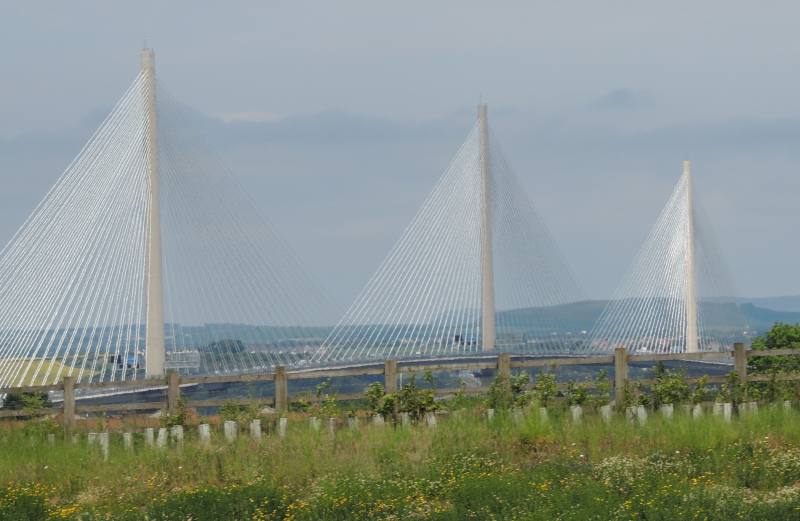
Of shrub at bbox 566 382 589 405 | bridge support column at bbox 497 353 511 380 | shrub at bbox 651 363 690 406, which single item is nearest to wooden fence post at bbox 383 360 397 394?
bridge support column at bbox 497 353 511 380

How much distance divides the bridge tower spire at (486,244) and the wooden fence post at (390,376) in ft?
108

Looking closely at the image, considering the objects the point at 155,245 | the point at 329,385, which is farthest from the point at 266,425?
the point at 155,245

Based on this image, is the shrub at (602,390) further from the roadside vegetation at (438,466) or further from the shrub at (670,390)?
the shrub at (670,390)

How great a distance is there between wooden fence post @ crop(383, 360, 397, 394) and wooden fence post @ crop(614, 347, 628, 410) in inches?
107

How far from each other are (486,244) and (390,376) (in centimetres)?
3443

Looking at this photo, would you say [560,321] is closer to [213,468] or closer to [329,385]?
[329,385]

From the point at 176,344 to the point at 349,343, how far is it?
512 inches

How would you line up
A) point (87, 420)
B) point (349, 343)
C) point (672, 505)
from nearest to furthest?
point (672, 505), point (87, 420), point (349, 343)

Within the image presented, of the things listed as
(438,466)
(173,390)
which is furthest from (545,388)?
(173,390)

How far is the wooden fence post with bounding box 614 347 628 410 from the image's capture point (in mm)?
15664

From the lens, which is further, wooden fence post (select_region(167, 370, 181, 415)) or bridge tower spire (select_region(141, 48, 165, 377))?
bridge tower spire (select_region(141, 48, 165, 377))

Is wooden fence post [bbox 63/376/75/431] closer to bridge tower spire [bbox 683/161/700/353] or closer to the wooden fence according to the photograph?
the wooden fence

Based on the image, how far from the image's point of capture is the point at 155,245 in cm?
3362

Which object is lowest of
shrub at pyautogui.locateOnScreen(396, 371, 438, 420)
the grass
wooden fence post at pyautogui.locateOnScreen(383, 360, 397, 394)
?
the grass
